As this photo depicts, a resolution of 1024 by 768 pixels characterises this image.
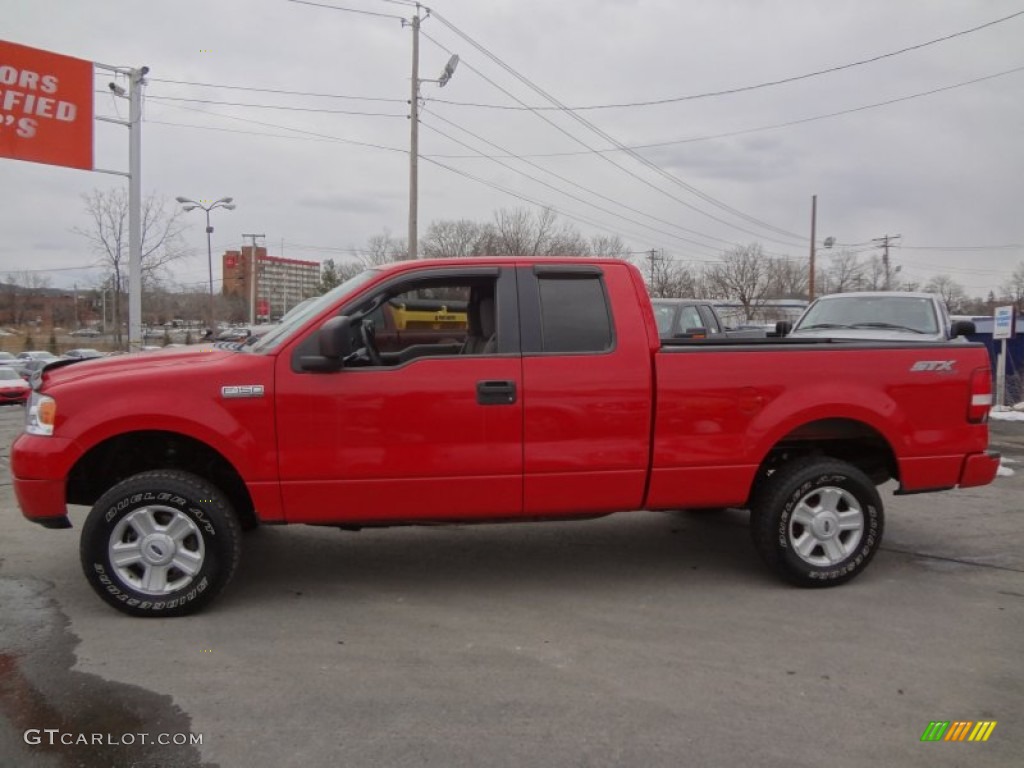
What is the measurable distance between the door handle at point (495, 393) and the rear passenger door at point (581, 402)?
3.5 inches

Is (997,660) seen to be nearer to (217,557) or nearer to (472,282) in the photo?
(472,282)

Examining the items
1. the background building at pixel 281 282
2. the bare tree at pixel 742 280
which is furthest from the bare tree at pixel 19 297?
the bare tree at pixel 742 280

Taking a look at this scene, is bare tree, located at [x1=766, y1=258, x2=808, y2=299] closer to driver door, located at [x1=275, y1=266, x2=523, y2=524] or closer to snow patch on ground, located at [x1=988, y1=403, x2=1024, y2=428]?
snow patch on ground, located at [x1=988, y1=403, x2=1024, y2=428]

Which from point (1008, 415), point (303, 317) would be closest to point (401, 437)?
point (303, 317)

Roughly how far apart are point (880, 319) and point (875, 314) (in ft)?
0.40

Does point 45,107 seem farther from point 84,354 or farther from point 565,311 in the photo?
point 565,311

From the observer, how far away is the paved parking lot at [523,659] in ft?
9.61

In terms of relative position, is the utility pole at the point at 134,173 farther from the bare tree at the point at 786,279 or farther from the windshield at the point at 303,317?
the bare tree at the point at 786,279

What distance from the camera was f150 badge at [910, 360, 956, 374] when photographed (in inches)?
181

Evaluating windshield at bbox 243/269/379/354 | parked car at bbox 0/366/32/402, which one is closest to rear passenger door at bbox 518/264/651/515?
windshield at bbox 243/269/379/354

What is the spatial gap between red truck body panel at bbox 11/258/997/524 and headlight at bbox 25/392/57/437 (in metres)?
0.04

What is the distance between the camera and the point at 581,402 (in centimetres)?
426

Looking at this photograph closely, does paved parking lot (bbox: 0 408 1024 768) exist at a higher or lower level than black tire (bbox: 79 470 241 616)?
lower

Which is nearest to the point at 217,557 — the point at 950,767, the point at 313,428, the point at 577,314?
the point at 313,428
